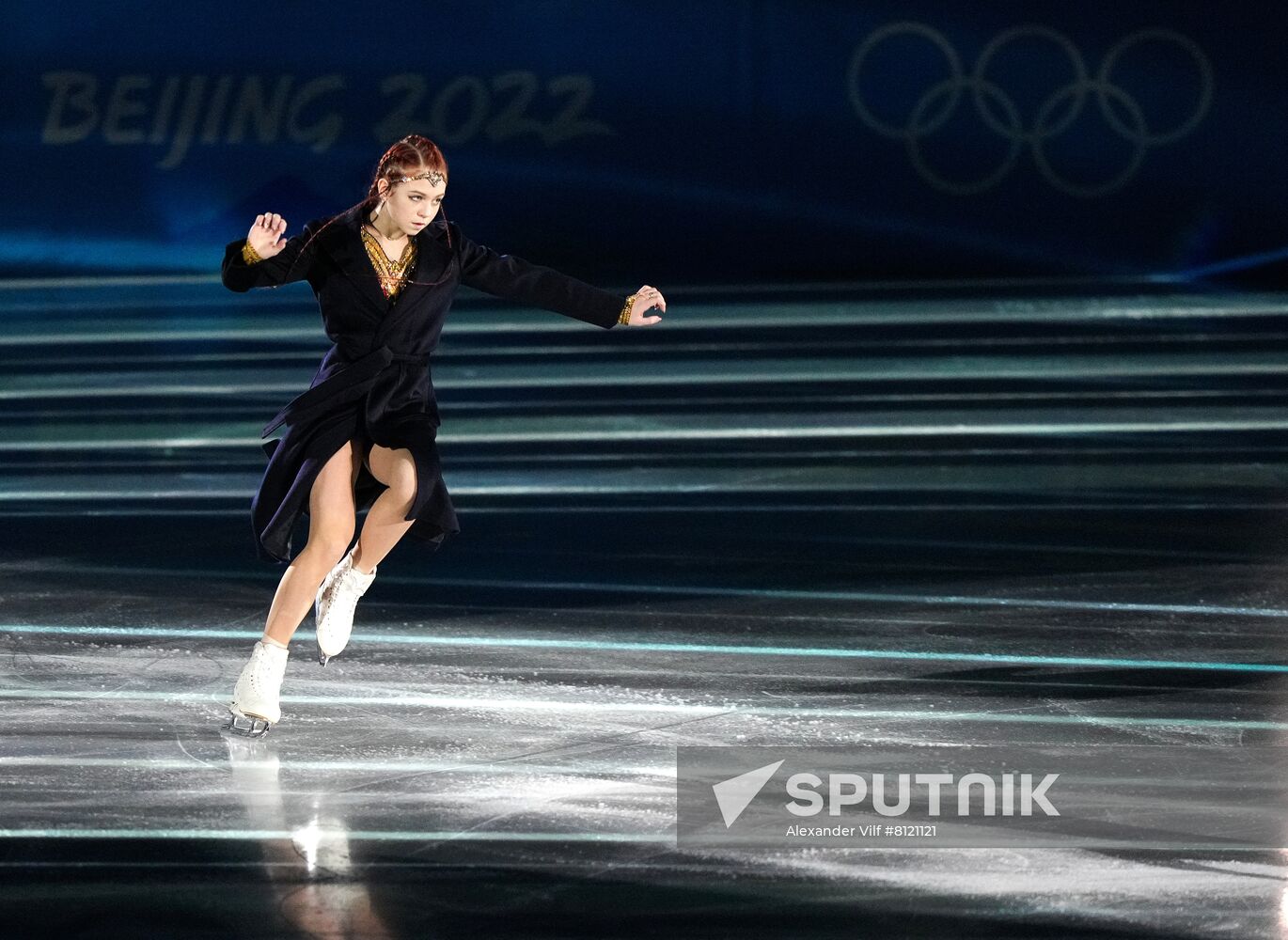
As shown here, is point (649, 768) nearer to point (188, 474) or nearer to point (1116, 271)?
point (188, 474)

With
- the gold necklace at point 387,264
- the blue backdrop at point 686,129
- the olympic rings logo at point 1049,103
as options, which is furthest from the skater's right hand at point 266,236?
the olympic rings logo at point 1049,103

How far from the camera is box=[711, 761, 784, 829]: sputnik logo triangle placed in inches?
155

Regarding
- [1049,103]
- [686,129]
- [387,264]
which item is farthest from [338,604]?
[1049,103]

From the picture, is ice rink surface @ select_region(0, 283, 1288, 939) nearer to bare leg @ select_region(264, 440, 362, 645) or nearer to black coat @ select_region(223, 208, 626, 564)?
bare leg @ select_region(264, 440, 362, 645)

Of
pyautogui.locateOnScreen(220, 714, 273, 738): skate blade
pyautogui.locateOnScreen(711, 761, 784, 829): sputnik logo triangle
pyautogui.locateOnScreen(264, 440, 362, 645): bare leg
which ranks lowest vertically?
pyautogui.locateOnScreen(711, 761, 784, 829): sputnik logo triangle

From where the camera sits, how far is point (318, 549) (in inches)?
181

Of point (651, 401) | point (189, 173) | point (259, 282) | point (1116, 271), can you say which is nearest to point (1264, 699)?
point (259, 282)

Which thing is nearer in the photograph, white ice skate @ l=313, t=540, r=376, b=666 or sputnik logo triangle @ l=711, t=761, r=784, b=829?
sputnik logo triangle @ l=711, t=761, r=784, b=829

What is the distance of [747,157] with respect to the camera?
15172 mm

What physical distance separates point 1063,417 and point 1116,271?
587 centimetres

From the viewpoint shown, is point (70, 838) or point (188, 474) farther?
point (188, 474)

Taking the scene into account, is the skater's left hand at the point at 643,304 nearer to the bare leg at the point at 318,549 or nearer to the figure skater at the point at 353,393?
the figure skater at the point at 353,393

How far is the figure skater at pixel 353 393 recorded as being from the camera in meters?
4.56

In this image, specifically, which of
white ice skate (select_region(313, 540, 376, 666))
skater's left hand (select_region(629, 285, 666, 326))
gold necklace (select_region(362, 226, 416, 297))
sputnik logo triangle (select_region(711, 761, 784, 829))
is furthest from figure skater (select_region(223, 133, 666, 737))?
sputnik logo triangle (select_region(711, 761, 784, 829))
